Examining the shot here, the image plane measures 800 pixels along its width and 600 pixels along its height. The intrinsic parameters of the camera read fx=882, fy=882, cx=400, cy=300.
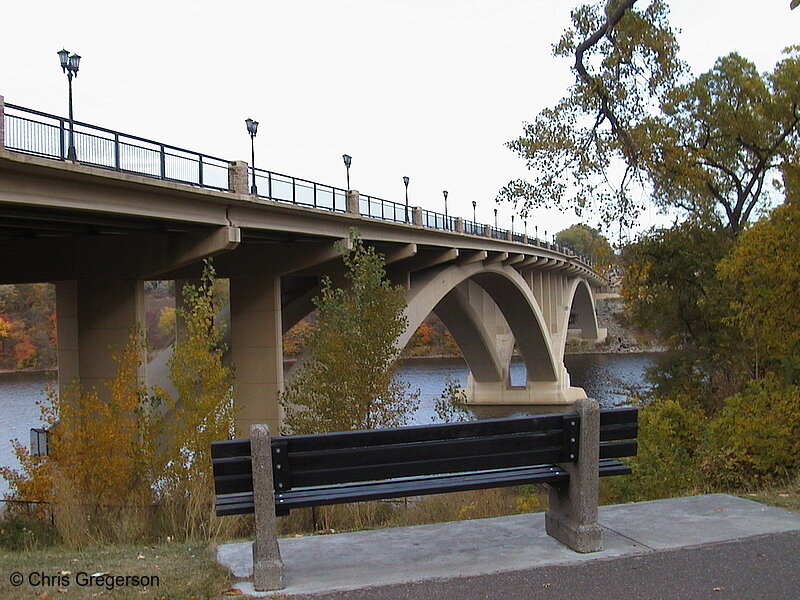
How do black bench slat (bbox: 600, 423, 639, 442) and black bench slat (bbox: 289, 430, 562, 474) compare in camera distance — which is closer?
black bench slat (bbox: 289, 430, 562, 474)

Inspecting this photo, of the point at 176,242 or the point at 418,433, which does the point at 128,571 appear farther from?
the point at 176,242

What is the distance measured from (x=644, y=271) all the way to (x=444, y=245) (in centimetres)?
819

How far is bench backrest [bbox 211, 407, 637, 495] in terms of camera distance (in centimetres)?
509

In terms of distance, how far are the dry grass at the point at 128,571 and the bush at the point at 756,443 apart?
5.88 m

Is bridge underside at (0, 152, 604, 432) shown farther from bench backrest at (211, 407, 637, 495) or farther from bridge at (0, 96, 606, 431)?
bench backrest at (211, 407, 637, 495)

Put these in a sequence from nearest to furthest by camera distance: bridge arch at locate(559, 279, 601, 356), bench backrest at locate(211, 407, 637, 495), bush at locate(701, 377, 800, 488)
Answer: bench backrest at locate(211, 407, 637, 495), bush at locate(701, 377, 800, 488), bridge arch at locate(559, 279, 601, 356)

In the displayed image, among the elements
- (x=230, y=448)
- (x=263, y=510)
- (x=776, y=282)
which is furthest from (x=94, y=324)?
(x=263, y=510)

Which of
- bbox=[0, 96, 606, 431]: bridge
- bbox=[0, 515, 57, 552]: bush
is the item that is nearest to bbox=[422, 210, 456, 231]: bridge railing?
bbox=[0, 96, 606, 431]: bridge

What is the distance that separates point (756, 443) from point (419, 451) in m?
5.42

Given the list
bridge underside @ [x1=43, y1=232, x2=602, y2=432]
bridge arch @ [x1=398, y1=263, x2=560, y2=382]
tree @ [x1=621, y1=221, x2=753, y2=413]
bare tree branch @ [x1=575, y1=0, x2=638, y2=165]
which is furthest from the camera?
bridge arch @ [x1=398, y1=263, x2=560, y2=382]

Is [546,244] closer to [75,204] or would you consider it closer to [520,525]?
[75,204]

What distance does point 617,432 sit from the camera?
571 centimetres

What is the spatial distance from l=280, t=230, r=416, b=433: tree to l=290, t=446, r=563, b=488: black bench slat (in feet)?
25.9

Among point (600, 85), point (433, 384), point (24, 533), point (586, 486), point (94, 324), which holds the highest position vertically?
point (600, 85)
